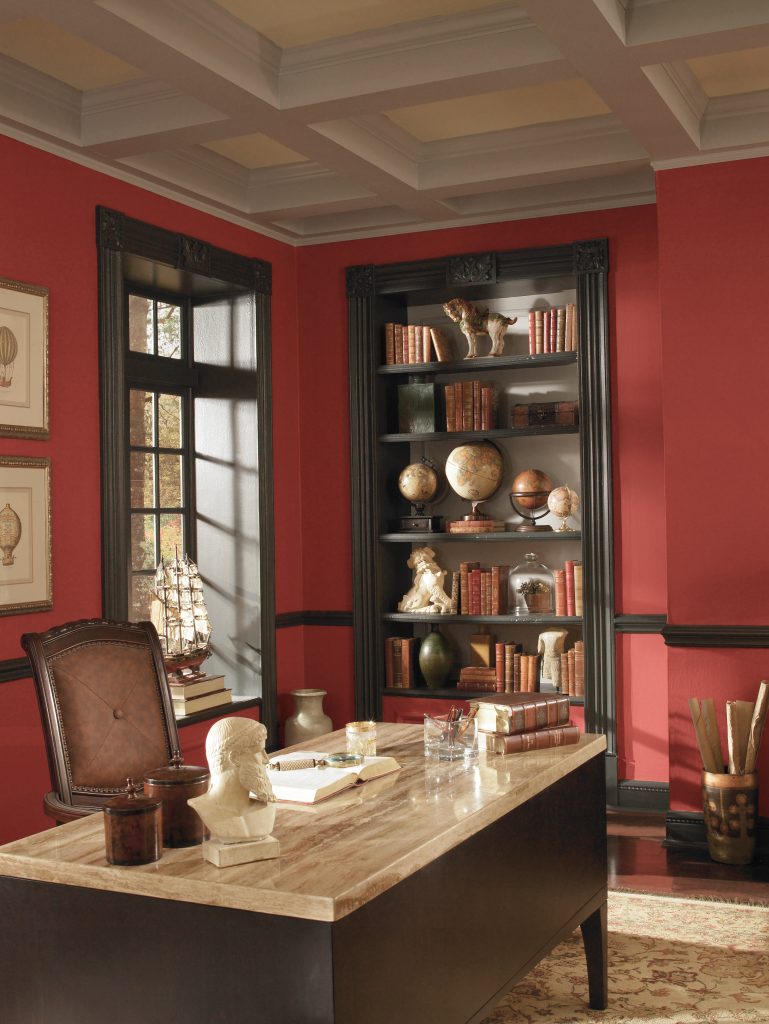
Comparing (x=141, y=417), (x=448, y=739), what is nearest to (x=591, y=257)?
(x=141, y=417)

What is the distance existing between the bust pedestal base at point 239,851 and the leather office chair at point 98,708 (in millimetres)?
1073

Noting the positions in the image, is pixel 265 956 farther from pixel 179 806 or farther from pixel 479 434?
pixel 479 434

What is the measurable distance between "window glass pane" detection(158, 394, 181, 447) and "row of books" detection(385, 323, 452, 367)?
3.97ft

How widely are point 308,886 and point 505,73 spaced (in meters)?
3.14

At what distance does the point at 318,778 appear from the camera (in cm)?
273

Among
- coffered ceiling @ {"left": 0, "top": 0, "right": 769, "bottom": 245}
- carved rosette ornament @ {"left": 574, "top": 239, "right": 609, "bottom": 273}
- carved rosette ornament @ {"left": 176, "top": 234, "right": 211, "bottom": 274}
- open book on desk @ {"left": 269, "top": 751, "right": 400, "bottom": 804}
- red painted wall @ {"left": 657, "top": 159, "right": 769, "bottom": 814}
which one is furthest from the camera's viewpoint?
carved rosette ornament @ {"left": 574, "top": 239, "right": 609, "bottom": 273}

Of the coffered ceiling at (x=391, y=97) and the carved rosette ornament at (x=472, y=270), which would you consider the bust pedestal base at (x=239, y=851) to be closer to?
the coffered ceiling at (x=391, y=97)

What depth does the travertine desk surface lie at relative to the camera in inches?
79.9

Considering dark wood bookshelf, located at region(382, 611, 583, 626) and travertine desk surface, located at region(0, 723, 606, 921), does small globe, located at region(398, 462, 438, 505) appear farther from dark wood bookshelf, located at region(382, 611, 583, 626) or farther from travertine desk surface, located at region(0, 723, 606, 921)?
travertine desk surface, located at region(0, 723, 606, 921)

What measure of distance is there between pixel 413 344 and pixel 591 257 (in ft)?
3.61

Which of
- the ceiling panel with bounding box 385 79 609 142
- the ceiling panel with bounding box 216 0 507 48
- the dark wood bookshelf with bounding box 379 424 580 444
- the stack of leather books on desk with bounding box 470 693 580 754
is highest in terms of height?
the ceiling panel with bounding box 385 79 609 142

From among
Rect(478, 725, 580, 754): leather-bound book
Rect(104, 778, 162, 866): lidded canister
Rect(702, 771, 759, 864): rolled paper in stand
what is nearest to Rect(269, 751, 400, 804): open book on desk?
Rect(478, 725, 580, 754): leather-bound book

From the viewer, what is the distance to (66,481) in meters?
4.79

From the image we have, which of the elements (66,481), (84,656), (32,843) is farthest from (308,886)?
(66,481)
